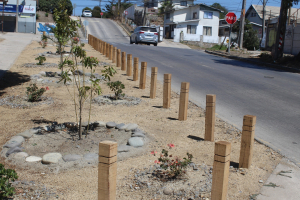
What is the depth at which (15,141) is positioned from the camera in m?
5.34

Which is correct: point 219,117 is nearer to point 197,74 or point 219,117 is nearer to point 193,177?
point 193,177

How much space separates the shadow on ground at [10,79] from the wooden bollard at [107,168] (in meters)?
7.24

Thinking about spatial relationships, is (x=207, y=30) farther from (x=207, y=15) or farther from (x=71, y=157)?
(x=71, y=157)

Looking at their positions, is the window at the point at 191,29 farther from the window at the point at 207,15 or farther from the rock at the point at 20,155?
the rock at the point at 20,155

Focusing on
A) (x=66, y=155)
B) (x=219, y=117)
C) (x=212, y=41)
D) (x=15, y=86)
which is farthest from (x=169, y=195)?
(x=212, y=41)

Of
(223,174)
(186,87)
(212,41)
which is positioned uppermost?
(212,41)

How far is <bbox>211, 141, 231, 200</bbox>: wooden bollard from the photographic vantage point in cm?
318

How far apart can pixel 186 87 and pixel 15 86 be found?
6.02 meters

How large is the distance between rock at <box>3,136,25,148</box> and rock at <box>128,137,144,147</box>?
5.99 ft

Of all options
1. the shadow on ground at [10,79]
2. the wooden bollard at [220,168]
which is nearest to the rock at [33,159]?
the wooden bollard at [220,168]

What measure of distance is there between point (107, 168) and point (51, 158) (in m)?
2.03

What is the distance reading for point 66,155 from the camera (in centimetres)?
481

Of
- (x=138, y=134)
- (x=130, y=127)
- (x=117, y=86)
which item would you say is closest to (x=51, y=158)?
(x=138, y=134)

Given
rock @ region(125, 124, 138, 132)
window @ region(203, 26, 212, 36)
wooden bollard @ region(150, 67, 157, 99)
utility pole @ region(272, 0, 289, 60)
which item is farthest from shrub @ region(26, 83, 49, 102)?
window @ region(203, 26, 212, 36)
